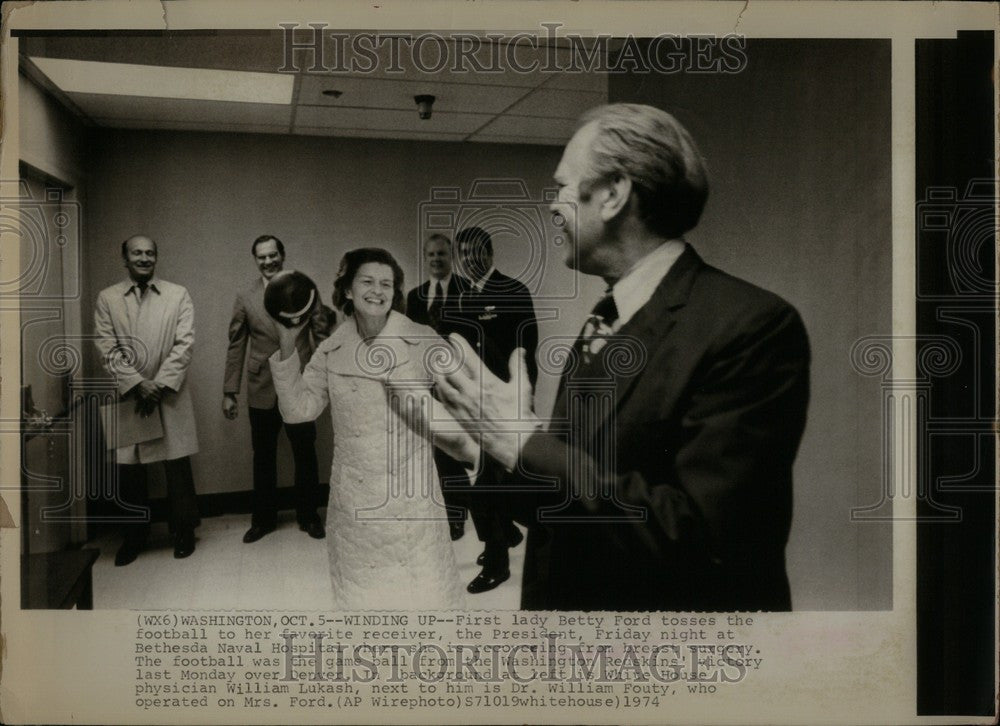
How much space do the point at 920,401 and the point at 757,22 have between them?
1.13 metres

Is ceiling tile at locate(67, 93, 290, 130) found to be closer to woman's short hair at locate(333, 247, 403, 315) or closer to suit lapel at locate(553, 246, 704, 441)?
woman's short hair at locate(333, 247, 403, 315)

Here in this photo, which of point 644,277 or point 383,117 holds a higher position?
→ point 383,117

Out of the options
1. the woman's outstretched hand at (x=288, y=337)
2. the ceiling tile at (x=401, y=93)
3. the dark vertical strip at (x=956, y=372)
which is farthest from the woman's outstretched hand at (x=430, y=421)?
the dark vertical strip at (x=956, y=372)

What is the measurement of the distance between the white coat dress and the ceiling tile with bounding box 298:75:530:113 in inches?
22.8

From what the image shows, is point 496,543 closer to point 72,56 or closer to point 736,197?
point 736,197

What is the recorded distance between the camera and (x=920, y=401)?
2.36m

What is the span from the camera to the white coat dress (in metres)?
2.30

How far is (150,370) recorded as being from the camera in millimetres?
2320

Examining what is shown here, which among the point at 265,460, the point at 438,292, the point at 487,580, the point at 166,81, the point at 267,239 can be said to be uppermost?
the point at 166,81

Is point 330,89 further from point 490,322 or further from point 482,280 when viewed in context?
point 490,322

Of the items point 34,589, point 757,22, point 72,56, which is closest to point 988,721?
point 757,22

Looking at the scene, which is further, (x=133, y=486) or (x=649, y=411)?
(x=133, y=486)

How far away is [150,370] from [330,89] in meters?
0.90

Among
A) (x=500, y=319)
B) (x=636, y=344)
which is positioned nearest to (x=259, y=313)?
(x=500, y=319)
